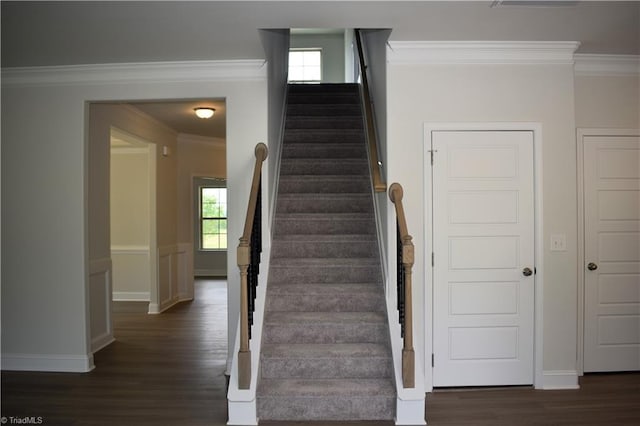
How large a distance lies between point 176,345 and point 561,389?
11.5ft

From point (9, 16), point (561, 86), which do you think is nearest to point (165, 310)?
point (9, 16)

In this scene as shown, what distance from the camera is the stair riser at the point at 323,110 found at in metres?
5.36

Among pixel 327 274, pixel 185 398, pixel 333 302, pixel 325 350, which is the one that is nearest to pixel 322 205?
pixel 327 274

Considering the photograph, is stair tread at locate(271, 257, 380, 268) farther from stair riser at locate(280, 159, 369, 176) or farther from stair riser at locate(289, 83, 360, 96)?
stair riser at locate(289, 83, 360, 96)

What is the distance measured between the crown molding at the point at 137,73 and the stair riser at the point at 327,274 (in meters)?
1.63

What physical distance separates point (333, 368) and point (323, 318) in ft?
1.20

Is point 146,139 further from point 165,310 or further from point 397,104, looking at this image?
point 397,104

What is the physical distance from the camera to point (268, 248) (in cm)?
368

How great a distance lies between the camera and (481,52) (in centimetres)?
341

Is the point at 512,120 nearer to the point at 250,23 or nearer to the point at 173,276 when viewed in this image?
the point at 250,23

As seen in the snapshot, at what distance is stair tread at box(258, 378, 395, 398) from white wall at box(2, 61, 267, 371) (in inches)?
53.9

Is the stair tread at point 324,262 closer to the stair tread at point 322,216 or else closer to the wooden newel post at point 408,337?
the stair tread at point 322,216

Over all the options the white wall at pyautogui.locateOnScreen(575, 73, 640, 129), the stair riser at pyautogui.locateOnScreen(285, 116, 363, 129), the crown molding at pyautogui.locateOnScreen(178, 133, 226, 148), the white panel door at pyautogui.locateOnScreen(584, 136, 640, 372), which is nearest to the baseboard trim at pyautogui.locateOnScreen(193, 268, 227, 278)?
the crown molding at pyautogui.locateOnScreen(178, 133, 226, 148)

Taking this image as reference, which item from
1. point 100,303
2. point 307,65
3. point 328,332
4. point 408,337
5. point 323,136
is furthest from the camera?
point 307,65
